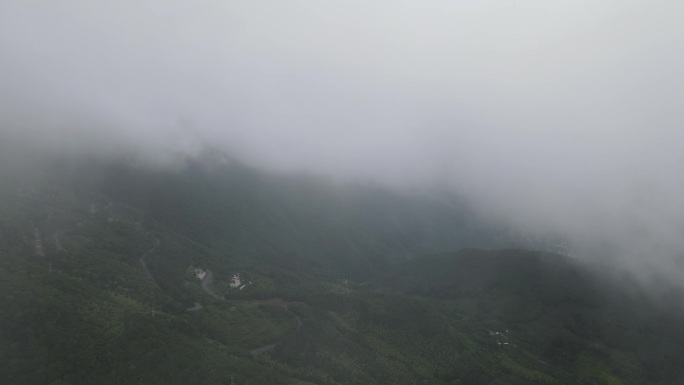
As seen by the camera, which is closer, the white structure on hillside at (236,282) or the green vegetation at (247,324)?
the green vegetation at (247,324)

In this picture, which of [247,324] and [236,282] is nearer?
[247,324]

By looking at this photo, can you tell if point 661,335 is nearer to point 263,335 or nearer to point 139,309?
point 263,335

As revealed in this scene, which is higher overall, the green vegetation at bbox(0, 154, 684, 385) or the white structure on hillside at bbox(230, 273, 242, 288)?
the green vegetation at bbox(0, 154, 684, 385)

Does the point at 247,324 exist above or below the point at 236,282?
below

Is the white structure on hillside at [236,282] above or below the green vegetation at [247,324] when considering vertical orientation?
below

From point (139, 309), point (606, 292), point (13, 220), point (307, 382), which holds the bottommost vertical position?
point (307, 382)

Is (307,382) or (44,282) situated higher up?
(44,282)

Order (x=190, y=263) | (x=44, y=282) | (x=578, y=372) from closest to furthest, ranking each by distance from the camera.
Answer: (x=44, y=282), (x=578, y=372), (x=190, y=263)

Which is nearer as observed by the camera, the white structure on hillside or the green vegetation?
the green vegetation

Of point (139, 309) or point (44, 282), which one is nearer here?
point (44, 282)

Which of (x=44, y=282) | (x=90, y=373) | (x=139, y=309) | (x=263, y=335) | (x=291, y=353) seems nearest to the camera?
(x=90, y=373)

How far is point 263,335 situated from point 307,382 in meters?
26.4

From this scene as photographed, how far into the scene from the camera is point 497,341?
165750 millimetres

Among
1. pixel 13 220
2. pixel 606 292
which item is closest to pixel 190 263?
pixel 13 220
